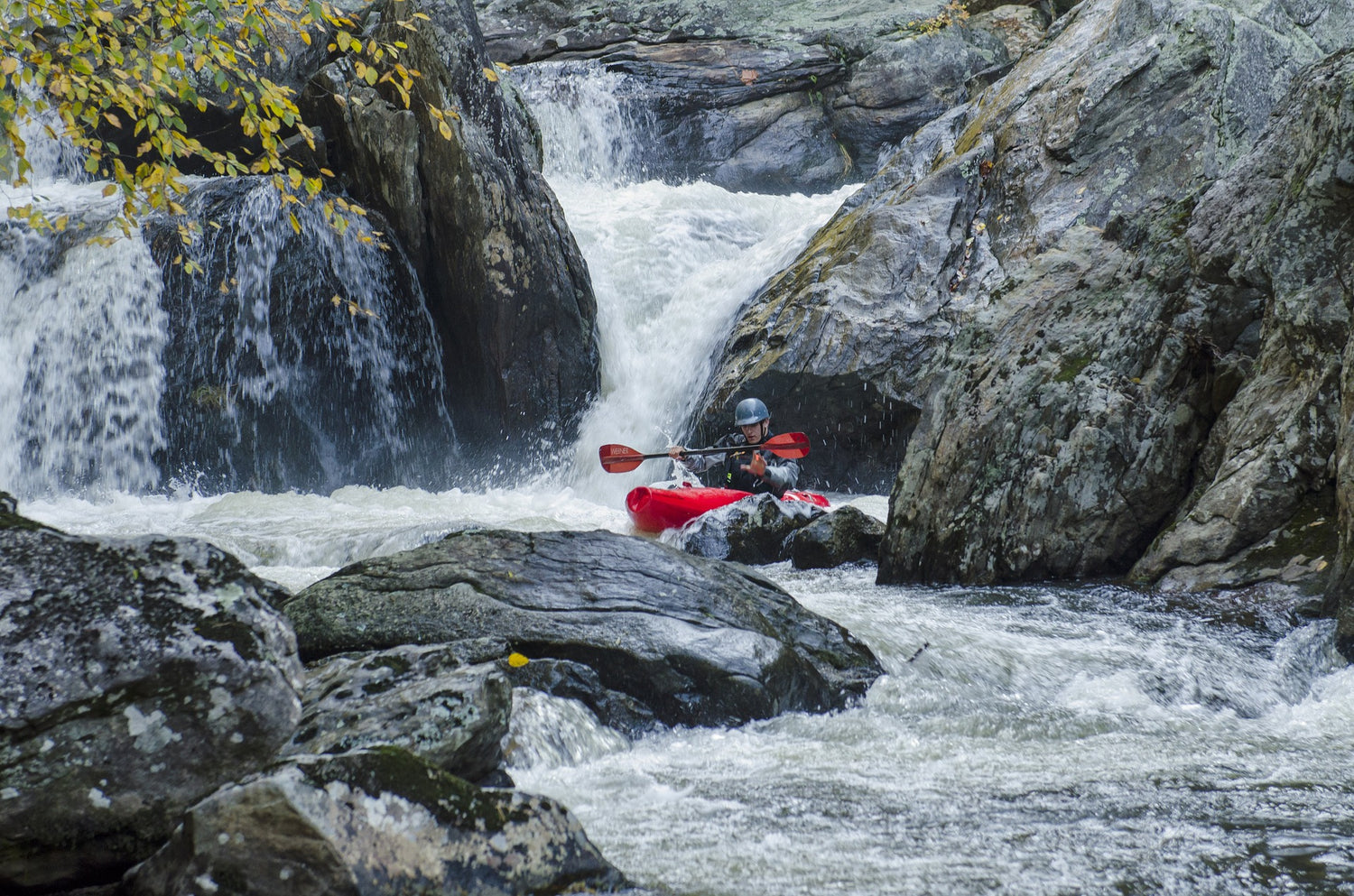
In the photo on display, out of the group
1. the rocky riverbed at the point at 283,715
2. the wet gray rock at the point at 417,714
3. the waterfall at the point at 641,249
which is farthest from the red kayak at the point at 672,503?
the wet gray rock at the point at 417,714

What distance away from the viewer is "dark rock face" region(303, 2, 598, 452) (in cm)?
1171

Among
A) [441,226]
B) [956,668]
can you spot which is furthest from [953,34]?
[956,668]

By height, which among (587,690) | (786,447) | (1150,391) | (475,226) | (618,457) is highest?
(475,226)

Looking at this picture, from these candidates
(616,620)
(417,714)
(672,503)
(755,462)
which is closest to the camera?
(417,714)

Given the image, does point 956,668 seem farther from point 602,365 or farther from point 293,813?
point 602,365

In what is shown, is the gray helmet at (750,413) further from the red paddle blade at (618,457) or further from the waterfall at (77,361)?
the waterfall at (77,361)

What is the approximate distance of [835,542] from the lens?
731 centimetres

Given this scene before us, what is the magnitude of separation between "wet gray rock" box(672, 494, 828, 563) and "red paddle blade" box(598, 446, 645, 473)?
1801mm

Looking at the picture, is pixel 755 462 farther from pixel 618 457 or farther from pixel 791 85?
pixel 791 85

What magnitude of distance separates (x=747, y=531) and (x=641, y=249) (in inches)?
297

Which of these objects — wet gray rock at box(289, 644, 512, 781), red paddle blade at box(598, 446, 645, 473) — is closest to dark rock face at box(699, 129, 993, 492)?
red paddle blade at box(598, 446, 645, 473)

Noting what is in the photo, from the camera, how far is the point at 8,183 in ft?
41.8

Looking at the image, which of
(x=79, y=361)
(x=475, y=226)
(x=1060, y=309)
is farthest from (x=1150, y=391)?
(x=79, y=361)

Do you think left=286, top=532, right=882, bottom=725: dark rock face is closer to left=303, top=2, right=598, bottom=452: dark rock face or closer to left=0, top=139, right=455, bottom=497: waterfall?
left=0, top=139, right=455, bottom=497: waterfall
